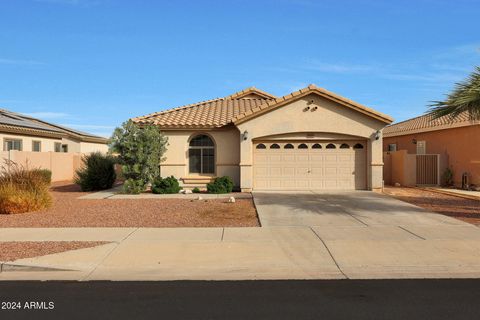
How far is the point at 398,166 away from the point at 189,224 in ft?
55.2

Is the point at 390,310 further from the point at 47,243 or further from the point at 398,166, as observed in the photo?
the point at 398,166

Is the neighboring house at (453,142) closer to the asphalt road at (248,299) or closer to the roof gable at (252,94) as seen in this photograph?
the roof gable at (252,94)

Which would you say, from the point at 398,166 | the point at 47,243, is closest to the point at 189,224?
the point at 47,243

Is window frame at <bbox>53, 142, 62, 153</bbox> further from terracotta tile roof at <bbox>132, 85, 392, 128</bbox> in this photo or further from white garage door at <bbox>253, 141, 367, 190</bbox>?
white garage door at <bbox>253, 141, 367, 190</bbox>

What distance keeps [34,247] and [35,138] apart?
23.3 meters

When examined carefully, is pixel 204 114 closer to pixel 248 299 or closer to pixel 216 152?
pixel 216 152

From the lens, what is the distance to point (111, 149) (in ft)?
63.7

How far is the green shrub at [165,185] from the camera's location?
62.9ft

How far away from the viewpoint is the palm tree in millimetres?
12586

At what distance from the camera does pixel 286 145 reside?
20406 millimetres

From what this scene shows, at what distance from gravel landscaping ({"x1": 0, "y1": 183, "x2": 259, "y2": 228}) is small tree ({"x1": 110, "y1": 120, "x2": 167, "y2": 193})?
258cm

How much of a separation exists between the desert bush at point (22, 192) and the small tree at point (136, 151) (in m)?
4.78

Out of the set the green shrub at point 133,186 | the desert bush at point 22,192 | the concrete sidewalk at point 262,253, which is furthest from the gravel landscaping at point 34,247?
the green shrub at point 133,186

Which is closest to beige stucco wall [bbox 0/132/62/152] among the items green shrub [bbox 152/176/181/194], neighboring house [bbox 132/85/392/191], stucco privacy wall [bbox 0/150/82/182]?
stucco privacy wall [bbox 0/150/82/182]
